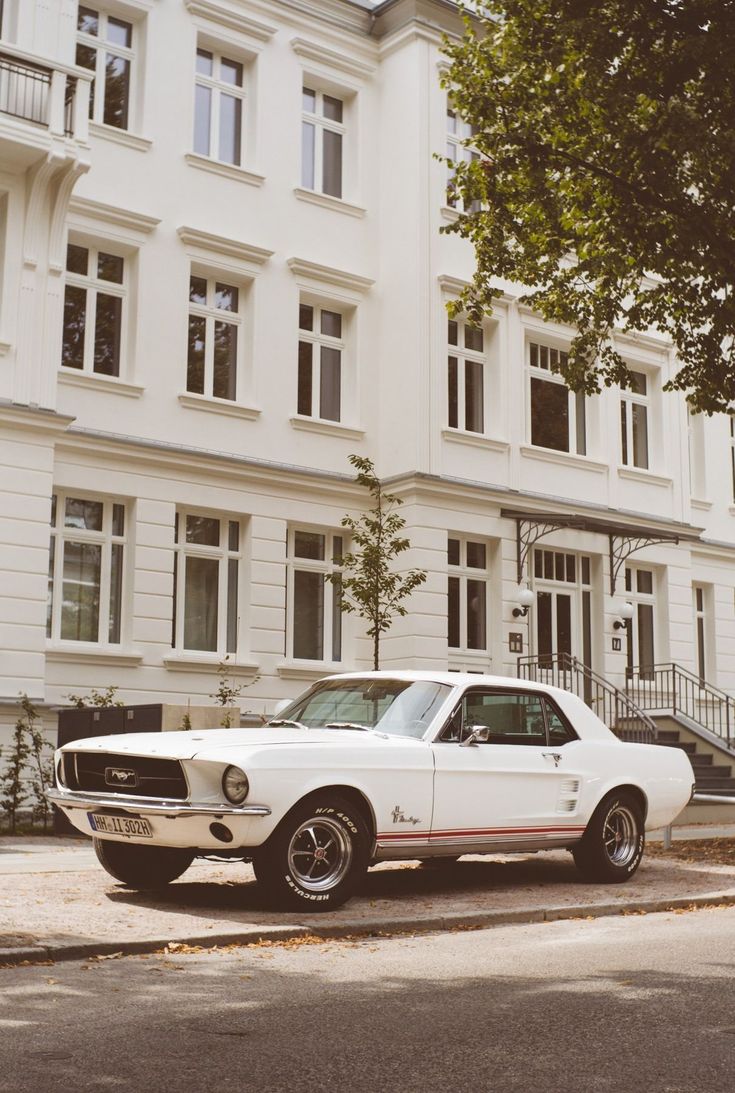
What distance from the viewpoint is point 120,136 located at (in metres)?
20.9

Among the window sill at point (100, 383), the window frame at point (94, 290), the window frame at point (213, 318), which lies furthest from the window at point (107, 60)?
the window sill at point (100, 383)

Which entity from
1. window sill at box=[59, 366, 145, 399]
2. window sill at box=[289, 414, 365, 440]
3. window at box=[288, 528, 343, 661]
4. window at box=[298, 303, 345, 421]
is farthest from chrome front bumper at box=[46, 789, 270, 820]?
window at box=[298, 303, 345, 421]

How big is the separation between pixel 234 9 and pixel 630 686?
13917 millimetres

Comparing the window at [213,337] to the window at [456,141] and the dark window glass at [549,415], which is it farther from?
the dark window glass at [549,415]

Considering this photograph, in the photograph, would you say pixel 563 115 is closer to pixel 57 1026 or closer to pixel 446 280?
pixel 446 280

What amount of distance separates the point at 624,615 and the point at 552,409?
13.6 ft

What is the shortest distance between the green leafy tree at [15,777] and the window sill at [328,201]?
1049 centimetres

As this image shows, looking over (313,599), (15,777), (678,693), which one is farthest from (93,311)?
(678,693)

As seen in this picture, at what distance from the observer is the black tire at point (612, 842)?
11.5 m

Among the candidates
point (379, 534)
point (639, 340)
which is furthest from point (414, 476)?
point (639, 340)

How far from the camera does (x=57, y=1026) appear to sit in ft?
18.9

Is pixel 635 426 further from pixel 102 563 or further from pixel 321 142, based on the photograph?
pixel 102 563

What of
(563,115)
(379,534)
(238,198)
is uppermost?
(238,198)

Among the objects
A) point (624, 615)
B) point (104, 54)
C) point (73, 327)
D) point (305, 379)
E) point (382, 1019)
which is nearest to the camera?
point (382, 1019)
